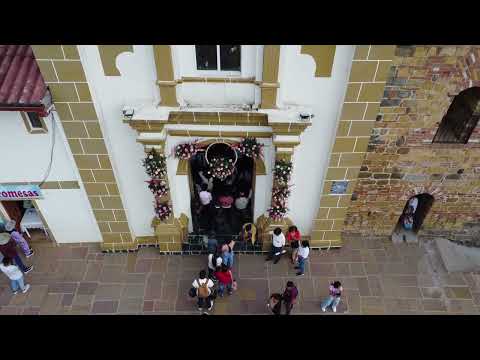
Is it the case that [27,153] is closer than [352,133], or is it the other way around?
[352,133]

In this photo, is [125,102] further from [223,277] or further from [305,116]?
[223,277]

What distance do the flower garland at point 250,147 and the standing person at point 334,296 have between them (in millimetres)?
3519

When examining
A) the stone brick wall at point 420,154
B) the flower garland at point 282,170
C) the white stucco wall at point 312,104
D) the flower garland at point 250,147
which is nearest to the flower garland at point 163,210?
the flower garland at point 250,147

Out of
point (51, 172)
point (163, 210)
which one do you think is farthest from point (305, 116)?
point (51, 172)

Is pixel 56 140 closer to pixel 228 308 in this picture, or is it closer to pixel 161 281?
pixel 161 281

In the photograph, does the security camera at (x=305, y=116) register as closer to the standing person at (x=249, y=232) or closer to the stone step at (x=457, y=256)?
the standing person at (x=249, y=232)

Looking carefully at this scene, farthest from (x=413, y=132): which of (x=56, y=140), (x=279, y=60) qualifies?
(x=56, y=140)

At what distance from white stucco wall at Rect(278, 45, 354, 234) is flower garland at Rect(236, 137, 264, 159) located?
89 cm

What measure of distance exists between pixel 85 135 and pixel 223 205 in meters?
4.09

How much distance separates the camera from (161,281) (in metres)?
11.2

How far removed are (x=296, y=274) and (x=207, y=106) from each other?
207 inches

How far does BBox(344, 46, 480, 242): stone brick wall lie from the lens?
28.1 ft

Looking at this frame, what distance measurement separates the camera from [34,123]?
932 centimetres
